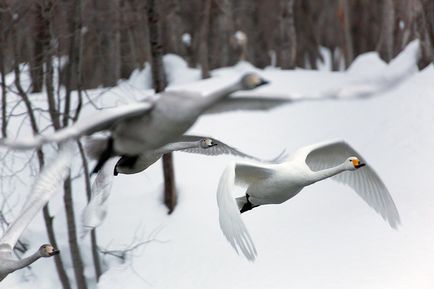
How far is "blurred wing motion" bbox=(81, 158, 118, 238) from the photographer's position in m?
9.39

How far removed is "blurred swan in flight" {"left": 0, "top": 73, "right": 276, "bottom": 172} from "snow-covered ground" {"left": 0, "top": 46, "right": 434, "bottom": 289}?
8.11 metres

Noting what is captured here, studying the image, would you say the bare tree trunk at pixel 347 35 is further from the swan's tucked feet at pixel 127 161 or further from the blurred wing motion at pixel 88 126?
the blurred wing motion at pixel 88 126

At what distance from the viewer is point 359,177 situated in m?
12.1

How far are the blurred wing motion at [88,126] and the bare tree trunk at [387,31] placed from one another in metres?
18.3

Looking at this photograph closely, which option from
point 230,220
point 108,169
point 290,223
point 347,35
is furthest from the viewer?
point 347,35

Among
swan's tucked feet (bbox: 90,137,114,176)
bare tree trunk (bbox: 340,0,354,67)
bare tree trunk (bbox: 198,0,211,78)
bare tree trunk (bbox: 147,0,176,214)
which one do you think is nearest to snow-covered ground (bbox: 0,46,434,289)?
bare tree trunk (bbox: 147,0,176,214)

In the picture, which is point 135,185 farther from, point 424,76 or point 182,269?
point 424,76

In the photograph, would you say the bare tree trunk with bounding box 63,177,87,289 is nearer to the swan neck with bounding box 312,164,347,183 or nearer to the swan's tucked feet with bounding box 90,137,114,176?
the swan neck with bounding box 312,164,347,183

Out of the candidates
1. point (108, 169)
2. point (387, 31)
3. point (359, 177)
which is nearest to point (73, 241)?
point (359, 177)

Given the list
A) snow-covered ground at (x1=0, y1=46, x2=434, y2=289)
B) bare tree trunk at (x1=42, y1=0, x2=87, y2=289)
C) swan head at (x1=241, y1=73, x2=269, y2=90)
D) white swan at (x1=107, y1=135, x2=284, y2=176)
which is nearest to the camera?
swan head at (x1=241, y1=73, x2=269, y2=90)

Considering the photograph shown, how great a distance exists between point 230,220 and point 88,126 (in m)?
1.89

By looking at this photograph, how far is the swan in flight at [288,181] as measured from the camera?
9.71 m

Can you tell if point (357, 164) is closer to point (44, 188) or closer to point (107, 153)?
point (107, 153)

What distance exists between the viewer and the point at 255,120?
68.9 feet
